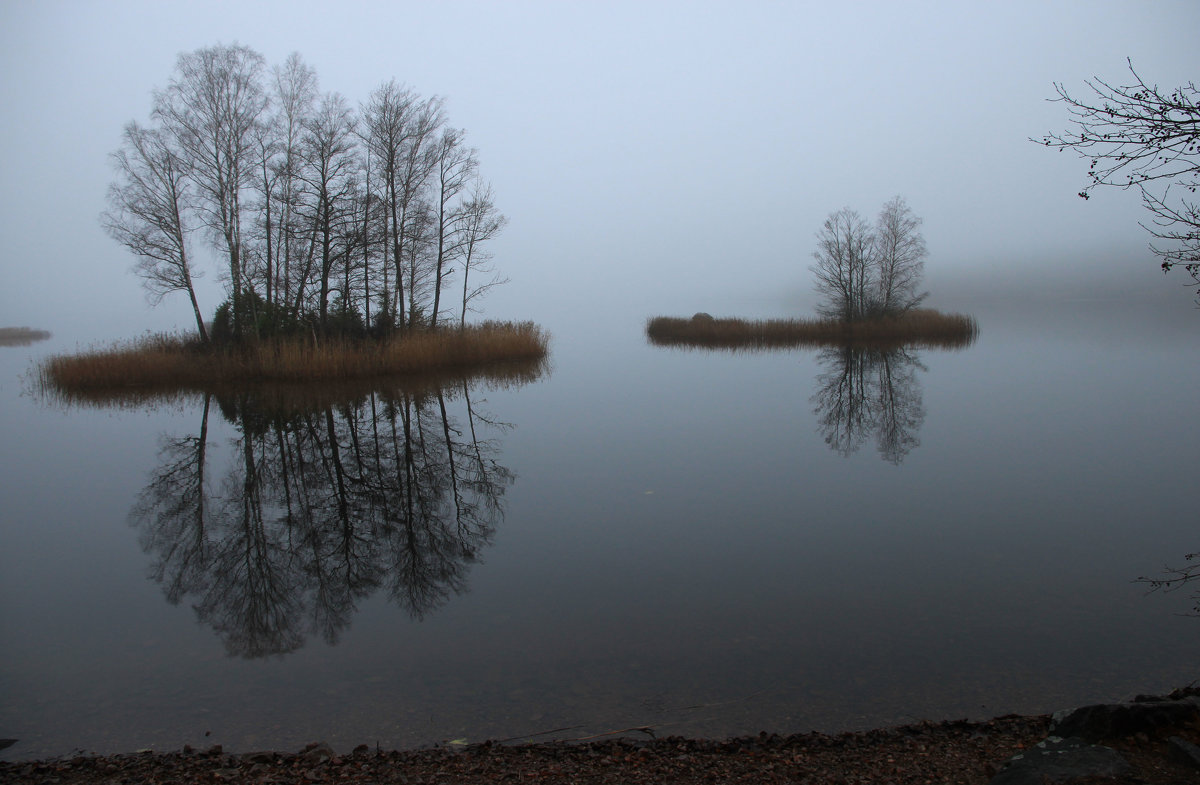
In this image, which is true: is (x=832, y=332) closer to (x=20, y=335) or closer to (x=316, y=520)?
(x=316, y=520)

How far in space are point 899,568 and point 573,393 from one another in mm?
12291

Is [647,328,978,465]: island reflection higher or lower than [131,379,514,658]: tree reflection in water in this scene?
higher

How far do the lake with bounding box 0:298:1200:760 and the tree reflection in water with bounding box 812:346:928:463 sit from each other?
0.65 feet

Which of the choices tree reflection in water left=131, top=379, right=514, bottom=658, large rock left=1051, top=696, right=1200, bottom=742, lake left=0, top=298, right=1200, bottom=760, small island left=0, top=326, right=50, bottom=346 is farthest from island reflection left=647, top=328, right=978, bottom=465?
small island left=0, top=326, right=50, bottom=346

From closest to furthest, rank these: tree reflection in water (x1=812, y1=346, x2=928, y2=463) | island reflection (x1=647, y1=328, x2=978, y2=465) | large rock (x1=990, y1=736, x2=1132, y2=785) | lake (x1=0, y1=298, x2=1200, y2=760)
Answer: large rock (x1=990, y1=736, x2=1132, y2=785), lake (x1=0, y1=298, x2=1200, y2=760), tree reflection in water (x1=812, y1=346, x2=928, y2=463), island reflection (x1=647, y1=328, x2=978, y2=465)

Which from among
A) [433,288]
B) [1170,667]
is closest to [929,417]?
[1170,667]

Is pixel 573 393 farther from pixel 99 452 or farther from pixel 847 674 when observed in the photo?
pixel 847 674

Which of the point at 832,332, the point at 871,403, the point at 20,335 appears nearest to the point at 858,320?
the point at 832,332

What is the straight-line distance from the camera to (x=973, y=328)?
3266 cm

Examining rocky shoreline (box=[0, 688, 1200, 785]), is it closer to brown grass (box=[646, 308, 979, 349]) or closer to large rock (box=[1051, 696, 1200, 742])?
large rock (box=[1051, 696, 1200, 742])

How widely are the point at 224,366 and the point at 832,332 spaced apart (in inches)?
973

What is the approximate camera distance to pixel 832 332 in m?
32.0

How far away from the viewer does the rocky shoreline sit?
280cm

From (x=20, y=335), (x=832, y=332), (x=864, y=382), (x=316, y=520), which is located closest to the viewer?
(x=316, y=520)
